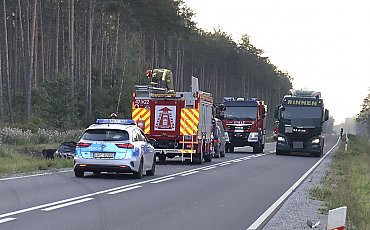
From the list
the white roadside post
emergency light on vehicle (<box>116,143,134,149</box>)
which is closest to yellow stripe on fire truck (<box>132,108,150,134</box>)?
emergency light on vehicle (<box>116,143,134,149</box>)

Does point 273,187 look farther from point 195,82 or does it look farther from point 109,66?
point 109,66

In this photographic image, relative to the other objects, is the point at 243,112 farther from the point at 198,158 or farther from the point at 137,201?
the point at 137,201

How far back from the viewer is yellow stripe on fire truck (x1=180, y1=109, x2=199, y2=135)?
27.9 metres

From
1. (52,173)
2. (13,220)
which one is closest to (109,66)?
(52,173)

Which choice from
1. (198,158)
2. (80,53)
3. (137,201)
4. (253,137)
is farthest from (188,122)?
(80,53)

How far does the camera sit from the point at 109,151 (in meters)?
19.4

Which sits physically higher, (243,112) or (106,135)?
(243,112)

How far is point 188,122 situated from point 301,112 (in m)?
12.8

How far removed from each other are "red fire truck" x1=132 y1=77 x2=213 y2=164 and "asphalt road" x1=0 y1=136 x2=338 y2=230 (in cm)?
466

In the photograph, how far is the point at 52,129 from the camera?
45.5m

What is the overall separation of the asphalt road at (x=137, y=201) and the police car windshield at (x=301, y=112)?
1592cm

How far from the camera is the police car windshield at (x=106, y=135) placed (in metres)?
19.7

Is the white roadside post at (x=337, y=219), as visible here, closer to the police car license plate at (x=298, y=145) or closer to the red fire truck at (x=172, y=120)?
the red fire truck at (x=172, y=120)

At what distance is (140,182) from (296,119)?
2121cm
